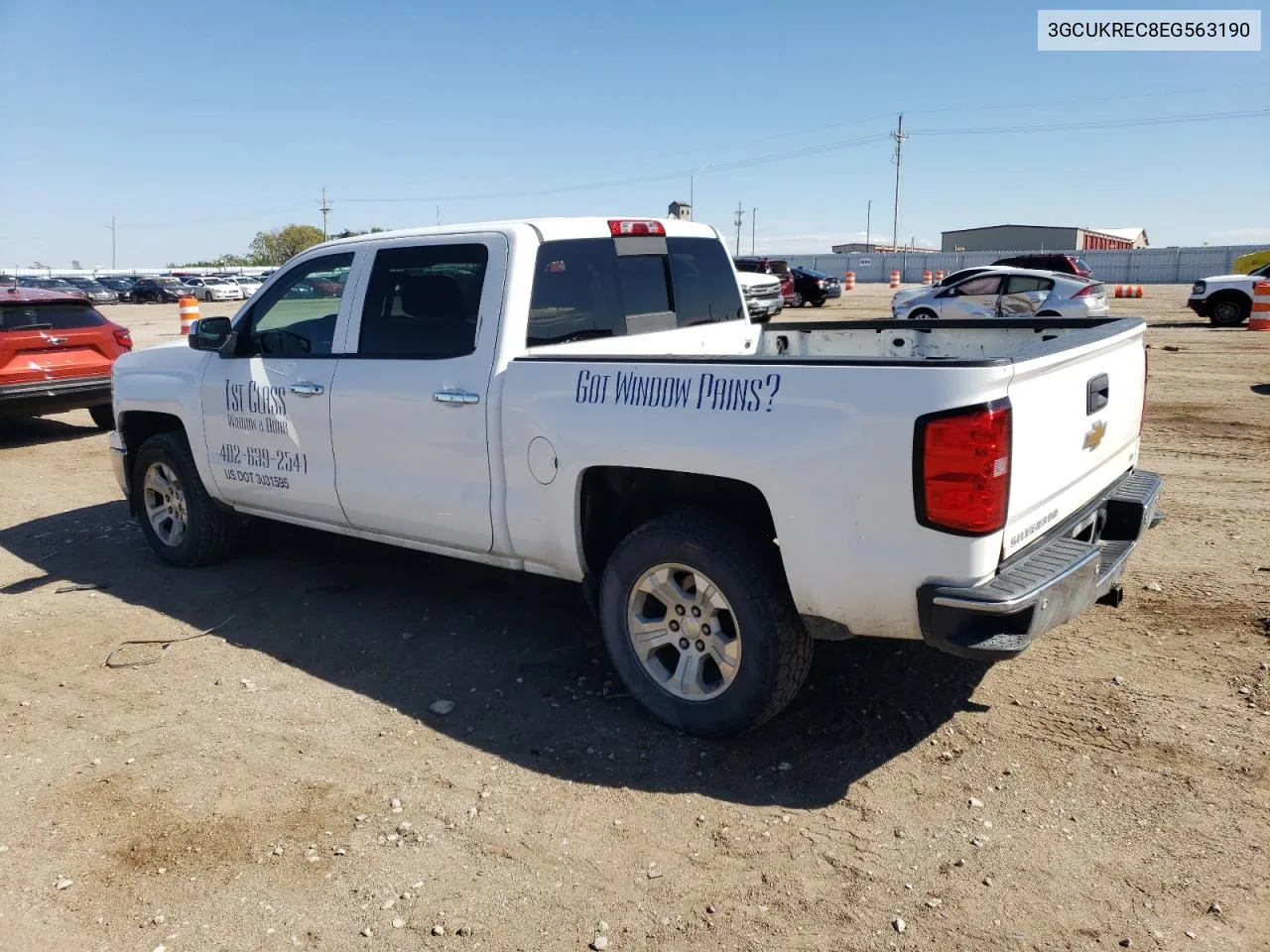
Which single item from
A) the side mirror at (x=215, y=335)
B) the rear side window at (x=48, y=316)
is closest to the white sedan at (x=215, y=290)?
the rear side window at (x=48, y=316)

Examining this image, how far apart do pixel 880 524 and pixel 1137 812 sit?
1318 mm

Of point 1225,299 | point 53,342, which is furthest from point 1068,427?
point 1225,299

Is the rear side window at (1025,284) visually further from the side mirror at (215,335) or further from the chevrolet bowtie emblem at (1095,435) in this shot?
the side mirror at (215,335)

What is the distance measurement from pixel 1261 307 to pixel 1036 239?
6996cm

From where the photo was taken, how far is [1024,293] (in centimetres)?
1872

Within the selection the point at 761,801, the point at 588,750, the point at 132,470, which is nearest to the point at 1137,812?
the point at 761,801

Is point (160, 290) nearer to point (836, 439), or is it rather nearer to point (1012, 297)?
point (1012, 297)

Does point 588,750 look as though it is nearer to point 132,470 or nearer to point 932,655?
point 932,655

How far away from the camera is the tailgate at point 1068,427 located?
3.32m

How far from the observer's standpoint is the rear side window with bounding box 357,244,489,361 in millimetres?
4617

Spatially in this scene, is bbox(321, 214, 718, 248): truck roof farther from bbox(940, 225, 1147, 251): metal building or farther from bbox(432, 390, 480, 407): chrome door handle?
bbox(940, 225, 1147, 251): metal building

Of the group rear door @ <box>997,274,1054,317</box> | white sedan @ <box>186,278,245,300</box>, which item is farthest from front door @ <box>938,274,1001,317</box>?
white sedan @ <box>186,278,245,300</box>

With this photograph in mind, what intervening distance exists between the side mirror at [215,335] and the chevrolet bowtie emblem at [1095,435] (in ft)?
14.1

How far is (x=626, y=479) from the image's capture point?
4176mm
